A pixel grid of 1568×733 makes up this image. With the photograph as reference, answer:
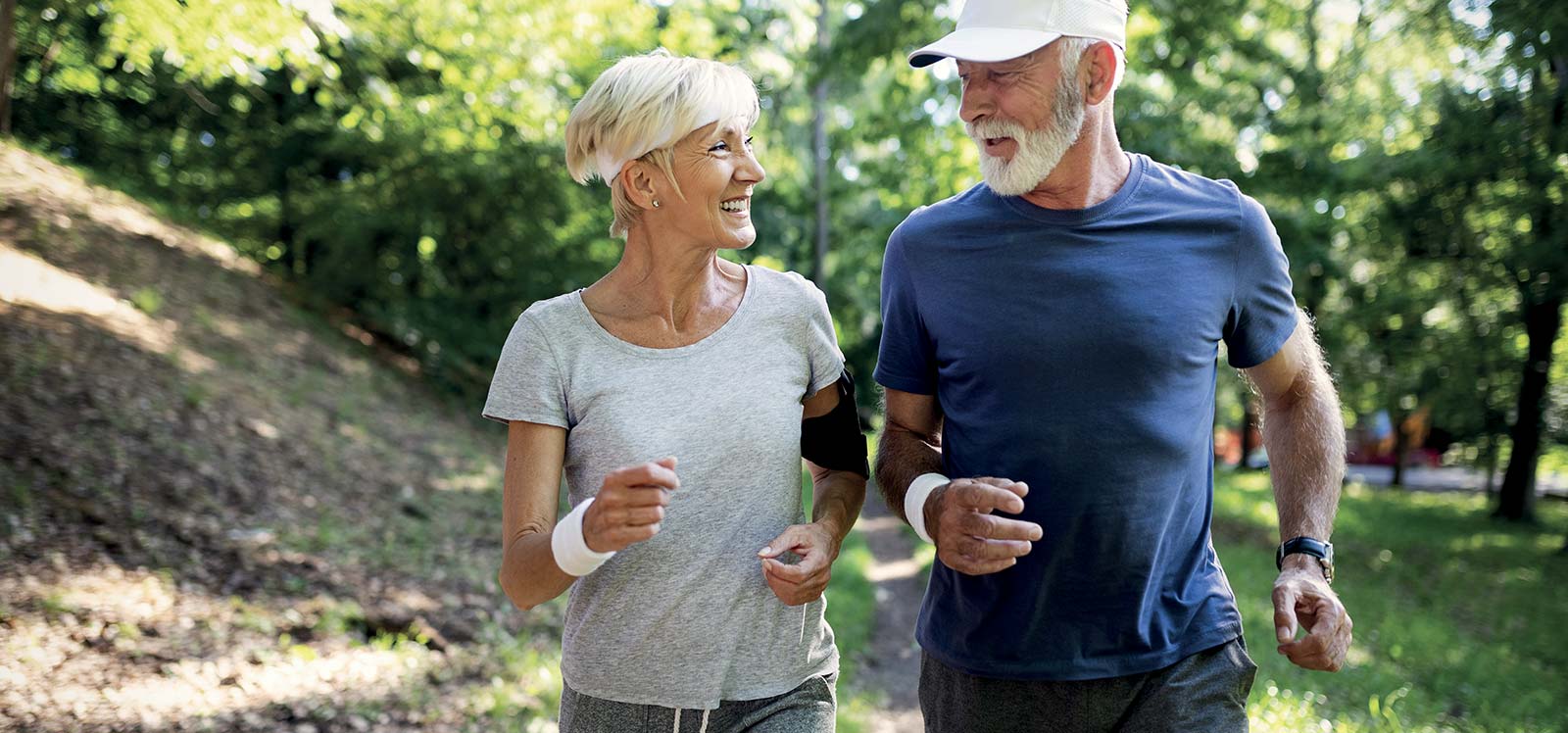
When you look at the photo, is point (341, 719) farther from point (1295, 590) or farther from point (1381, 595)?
point (1381, 595)

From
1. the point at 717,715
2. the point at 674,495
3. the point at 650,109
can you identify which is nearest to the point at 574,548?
the point at 674,495

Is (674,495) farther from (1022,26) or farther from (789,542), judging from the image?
(1022,26)

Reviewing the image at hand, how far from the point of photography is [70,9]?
25.1 feet

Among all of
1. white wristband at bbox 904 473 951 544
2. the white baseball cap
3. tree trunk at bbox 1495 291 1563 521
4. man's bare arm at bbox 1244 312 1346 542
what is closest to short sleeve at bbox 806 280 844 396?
white wristband at bbox 904 473 951 544

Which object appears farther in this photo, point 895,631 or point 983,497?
point 895,631

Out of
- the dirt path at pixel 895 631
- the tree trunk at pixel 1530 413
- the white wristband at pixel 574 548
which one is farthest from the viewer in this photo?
the tree trunk at pixel 1530 413

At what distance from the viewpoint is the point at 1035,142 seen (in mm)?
2764

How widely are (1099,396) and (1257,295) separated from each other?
49 centimetres

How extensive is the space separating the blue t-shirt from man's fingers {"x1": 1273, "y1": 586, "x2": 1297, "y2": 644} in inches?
7.1

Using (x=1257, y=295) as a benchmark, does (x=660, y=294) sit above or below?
below

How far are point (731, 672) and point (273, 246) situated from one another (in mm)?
14759

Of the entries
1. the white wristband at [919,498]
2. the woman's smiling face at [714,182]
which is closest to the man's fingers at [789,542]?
the white wristband at [919,498]

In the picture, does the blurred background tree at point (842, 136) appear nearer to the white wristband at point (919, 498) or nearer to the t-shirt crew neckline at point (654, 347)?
the t-shirt crew neckline at point (654, 347)

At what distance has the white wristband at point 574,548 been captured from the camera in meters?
2.29
